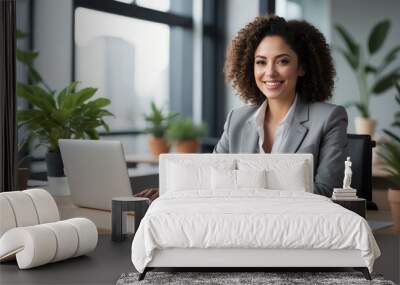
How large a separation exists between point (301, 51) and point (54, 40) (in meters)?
4.01

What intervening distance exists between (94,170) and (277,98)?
3.74 feet

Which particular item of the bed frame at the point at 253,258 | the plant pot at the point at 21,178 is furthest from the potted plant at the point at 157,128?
the bed frame at the point at 253,258

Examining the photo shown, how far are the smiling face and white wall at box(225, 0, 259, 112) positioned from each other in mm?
6583

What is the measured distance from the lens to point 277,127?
4316 millimetres

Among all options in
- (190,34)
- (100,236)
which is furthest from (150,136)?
(100,236)

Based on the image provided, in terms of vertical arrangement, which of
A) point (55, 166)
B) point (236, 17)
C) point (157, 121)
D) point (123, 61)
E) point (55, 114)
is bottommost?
point (55, 166)

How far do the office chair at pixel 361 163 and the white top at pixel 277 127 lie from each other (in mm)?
677

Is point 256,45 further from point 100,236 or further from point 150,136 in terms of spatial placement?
point 150,136

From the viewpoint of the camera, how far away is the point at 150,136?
930 cm

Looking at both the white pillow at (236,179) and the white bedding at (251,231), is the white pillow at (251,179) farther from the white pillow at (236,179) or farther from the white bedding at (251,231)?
the white bedding at (251,231)

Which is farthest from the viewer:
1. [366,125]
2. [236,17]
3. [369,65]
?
[369,65]

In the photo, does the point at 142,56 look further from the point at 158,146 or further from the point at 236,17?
the point at 236,17

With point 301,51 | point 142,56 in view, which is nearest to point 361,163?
point 301,51

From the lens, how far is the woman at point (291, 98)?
13.8 ft
